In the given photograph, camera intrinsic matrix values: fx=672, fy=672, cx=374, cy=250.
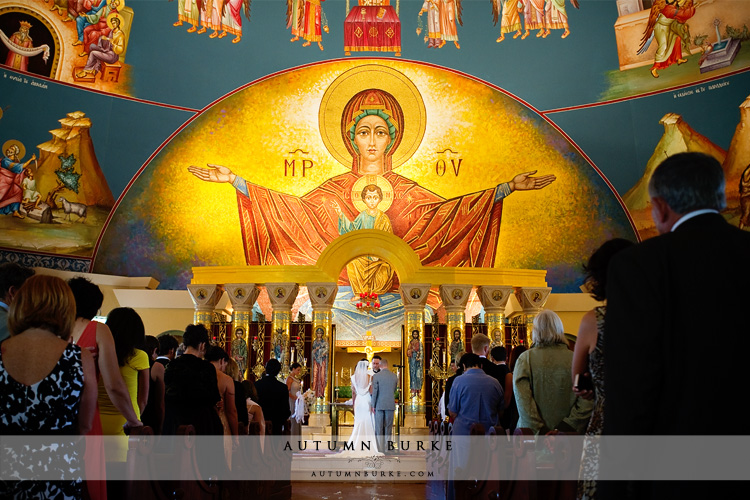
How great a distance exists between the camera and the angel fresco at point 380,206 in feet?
66.8

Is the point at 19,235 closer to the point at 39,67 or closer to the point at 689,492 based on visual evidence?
the point at 39,67

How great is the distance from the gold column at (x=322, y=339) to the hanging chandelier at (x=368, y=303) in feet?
20.9

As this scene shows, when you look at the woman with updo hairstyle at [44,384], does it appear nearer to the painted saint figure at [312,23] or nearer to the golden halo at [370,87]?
the painted saint figure at [312,23]

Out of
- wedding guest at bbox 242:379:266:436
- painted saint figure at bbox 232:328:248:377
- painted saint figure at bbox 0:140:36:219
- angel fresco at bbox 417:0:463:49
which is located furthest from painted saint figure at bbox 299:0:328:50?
wedding guest at bbox 242:379:266:436

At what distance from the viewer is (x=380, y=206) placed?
2089 cm

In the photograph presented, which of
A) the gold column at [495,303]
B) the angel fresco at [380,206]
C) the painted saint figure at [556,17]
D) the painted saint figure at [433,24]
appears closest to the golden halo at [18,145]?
the angel fresco at [380,206]

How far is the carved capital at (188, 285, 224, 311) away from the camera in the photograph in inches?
622

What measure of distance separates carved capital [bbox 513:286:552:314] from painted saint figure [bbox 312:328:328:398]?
475cm

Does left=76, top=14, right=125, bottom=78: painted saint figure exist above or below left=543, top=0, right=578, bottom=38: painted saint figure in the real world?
below

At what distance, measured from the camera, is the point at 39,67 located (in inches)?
690

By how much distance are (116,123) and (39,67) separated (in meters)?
2.32

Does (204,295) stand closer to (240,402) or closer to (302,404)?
(302,404)

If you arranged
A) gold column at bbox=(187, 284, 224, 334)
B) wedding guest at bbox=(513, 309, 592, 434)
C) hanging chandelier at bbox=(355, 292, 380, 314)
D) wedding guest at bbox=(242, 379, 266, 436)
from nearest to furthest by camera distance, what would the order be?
wedding guest at bbox=(513, 309, 592, 434) < wedding guest at bbox=(242, 379, 266, 436) < gold column at bbox=(187, 284, 224, 334) < hanging chandelier at bbox=(355, 292, 380, 314)

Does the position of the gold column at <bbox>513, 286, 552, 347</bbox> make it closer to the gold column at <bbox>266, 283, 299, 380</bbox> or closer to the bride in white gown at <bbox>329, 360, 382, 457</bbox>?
the bride in white gown at <bbox>329, 360, 382, 457</bbox>
